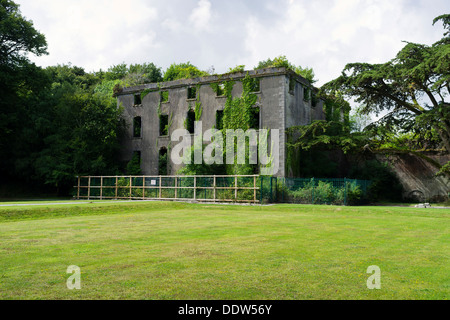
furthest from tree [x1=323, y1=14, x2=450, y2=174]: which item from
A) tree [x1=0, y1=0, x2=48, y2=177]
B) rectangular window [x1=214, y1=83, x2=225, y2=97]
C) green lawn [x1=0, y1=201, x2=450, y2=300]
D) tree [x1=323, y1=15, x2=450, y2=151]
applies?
tree [x1=0, y1=0, x2=48, y2=177]

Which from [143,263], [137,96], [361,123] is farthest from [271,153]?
[361,123]

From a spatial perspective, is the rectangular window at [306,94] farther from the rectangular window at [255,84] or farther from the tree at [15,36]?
the tree at [15,36]

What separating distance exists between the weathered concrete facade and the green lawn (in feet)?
67.4

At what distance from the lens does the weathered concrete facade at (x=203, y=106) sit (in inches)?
1185

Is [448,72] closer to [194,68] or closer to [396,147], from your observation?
[396,147]

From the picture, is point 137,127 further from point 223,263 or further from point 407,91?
point 223,263

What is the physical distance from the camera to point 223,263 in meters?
6.07

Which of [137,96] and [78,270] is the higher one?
[137,96]

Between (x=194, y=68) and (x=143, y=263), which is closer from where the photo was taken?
(x=143, y=263)

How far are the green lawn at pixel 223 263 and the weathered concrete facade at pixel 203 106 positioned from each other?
20.6 metres

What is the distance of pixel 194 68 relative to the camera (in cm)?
5162
